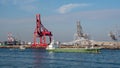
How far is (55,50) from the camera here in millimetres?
108312

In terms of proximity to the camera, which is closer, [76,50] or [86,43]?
[76,50]

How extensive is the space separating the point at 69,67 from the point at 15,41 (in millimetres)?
143012

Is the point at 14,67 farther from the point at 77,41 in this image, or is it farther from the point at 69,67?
the point at 77,41

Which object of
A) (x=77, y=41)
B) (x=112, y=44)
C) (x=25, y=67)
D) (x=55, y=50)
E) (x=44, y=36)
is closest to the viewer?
(x=25, y=67)

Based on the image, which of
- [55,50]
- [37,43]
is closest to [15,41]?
[37,43]

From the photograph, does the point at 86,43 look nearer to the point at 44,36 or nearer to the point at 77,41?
the point at 77,41

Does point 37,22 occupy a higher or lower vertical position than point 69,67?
higher

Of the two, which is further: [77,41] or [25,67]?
[77,41]

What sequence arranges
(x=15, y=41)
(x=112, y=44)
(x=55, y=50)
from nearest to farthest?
1. (x=55, y=50)
2. (x=112, y=44)
3. (x=15, y=41)

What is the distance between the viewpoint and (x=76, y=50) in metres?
101

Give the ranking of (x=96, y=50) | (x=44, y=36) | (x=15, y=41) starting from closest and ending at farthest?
(x=96, y=50) < (x=44, y=36) < (x=15, y=41)

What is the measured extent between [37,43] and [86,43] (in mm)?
27273

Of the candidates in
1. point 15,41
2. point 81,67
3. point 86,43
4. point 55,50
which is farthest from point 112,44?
point 81,67

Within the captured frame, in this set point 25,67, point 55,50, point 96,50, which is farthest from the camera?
point 55,50
